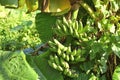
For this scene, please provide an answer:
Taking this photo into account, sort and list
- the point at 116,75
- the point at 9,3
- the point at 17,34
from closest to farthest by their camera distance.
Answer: the point at 9,3, the point at 116,75, the point at 17,34

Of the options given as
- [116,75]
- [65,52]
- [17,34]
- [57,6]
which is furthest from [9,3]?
[17,34]

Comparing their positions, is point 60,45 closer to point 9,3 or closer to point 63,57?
point 63,57

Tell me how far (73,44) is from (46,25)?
0.46ft

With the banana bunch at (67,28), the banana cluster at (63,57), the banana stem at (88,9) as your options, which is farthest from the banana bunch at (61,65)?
the banana stem at (88,9)

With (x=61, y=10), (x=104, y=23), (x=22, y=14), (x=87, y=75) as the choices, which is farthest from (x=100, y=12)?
(x=22, y=14)

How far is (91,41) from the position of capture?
170 cm

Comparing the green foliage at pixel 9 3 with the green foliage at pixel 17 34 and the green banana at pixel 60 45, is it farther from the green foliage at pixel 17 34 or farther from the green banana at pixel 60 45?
the green foliage at pixel 17 34

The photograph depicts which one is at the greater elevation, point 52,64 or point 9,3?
point 9,3

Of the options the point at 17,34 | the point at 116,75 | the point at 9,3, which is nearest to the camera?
the point at 9,3

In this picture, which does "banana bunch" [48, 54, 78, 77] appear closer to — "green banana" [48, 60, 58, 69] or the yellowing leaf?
"green banana" [48, 60, 58, 69]

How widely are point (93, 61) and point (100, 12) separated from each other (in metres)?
0.23

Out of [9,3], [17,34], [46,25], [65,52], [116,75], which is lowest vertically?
[17,34]

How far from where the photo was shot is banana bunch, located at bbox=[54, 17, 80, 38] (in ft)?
5.39

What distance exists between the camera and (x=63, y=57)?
1.69 m
